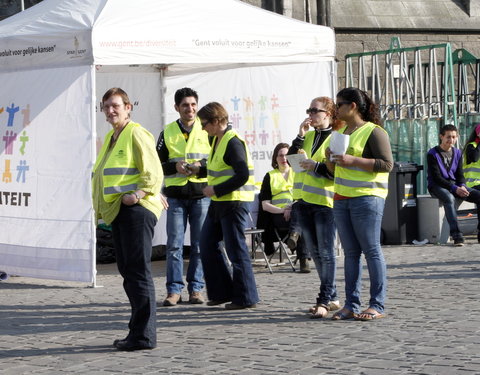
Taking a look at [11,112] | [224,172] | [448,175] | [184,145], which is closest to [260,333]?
[224,172]

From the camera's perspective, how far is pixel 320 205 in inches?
360

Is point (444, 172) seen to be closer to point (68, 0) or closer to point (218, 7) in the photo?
point (218, 7)

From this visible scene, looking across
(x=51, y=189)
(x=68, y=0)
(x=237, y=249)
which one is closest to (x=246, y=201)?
(x=237, y=249)

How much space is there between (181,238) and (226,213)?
871 mm

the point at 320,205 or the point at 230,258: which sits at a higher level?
the point at 320,205

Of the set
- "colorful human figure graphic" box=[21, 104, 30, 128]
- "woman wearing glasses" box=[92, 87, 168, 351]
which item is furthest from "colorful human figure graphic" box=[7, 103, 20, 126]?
"woman wearing glasses" box=[92, 87, 168, 351]

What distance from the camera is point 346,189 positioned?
8.66 meters

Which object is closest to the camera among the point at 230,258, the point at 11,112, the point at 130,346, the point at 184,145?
the point at 130,346

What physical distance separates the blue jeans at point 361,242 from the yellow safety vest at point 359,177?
0.05 metres

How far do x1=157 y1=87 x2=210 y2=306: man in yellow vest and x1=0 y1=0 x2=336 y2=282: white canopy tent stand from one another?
1.22m

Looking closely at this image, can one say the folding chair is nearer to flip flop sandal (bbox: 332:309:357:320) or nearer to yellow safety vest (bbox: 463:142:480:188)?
yellow safety vest (bbox: 463:142:480:188)

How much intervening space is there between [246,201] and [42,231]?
9.90 feet

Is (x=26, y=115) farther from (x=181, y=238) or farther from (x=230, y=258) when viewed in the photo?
(x=230, y=258)

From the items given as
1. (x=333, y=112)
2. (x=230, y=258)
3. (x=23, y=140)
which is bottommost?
(x=230, y=258)
